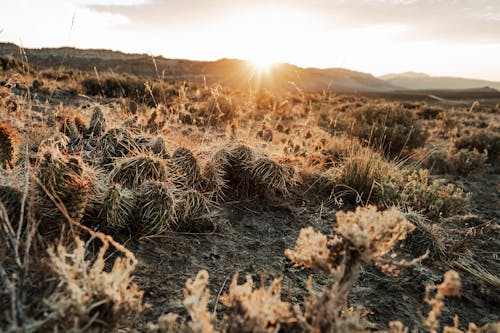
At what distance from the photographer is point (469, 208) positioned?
452 centimetres

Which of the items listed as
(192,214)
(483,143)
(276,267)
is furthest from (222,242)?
(483,143)

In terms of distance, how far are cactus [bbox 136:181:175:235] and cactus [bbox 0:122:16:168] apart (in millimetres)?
1001

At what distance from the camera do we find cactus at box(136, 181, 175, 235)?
264 centimetres

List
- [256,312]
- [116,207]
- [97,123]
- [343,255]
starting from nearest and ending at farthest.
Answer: [256,312]
[343,255]
[116,207]
[97,123]

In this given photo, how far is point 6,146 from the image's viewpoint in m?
2.65

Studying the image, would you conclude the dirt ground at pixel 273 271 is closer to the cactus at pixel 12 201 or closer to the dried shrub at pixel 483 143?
the cactus at pixel 12 201

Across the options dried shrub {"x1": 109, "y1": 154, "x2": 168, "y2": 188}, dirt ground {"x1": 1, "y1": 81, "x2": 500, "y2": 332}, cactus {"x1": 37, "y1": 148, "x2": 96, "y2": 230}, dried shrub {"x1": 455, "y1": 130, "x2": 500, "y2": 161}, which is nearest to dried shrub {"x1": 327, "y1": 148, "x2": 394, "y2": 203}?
dirt ground {"x1": 1, "y1": 81, "x2": 500, "y2": 332}

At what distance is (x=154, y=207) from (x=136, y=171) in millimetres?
440

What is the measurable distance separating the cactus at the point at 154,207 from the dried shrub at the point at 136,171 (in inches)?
9.5

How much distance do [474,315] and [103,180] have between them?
286cm

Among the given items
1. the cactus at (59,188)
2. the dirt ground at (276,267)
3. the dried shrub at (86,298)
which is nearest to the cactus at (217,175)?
the dirt ground at (276,267)

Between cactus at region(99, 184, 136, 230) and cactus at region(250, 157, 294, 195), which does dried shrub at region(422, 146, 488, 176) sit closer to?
cactus at region(250, 157, 294, 195)

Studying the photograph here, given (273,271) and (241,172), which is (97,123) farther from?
(273,271)

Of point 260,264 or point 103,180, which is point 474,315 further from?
point 103,180
